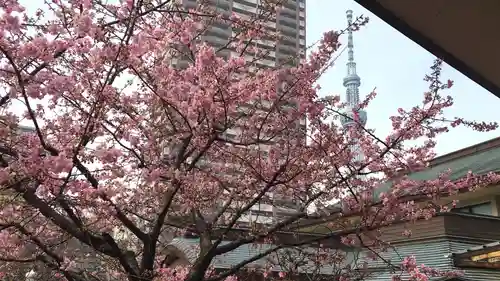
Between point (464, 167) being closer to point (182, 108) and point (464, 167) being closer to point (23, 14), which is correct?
point (182, 108)

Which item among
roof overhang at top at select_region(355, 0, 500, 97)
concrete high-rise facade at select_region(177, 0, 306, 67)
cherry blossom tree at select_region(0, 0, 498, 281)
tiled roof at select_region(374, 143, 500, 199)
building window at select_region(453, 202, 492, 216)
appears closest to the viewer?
roof overhang at top at select_region(355, 0, 500, 97)

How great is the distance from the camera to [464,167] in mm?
9820

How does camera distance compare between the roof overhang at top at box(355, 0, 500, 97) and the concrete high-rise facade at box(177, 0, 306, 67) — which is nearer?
the roof overhang at top at box(355, 0, 500, 97)

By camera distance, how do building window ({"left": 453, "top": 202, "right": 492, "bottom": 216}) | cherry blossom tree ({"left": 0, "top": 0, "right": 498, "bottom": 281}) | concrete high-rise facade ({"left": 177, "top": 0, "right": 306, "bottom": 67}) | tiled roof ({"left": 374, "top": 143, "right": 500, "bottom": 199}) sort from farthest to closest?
1. building window ({"left": 453, "top": 202, "right": 492, "bottom": 216})
2. tiled roof ({"left": 374, "top": 143, "right": 500, "bottom": 199})
3. concrete high-rise facade ({"left": 177, "top": 0, "right": 306, "bottom": 67})
4. cherry blossom tree ({"left": 0, "top": 0, "right": 498, "bottom": 281})

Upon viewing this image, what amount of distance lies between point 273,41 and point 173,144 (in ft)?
3.83

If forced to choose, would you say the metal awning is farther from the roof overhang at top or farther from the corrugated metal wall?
the roof overhang at top

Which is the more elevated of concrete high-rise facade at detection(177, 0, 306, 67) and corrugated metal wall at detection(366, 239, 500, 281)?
concrete high-rise facade at detection(177, 0, 306, 67)

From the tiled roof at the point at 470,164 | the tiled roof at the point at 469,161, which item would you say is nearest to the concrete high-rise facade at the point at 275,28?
the tiled roof at the point at 470,164

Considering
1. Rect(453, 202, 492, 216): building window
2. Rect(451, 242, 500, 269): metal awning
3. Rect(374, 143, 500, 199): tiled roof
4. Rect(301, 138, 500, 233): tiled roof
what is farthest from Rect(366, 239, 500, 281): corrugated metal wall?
Rect(453, 202, 492, 216): building window

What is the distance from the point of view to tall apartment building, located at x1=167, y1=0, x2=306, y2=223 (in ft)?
12.2

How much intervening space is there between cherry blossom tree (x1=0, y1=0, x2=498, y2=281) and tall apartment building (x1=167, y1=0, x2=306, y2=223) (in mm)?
47

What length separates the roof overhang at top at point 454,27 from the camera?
1.48 meters

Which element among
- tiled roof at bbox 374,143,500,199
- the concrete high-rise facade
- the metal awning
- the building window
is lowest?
the metal awning

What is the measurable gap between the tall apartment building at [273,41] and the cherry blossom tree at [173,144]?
0.15 ft
